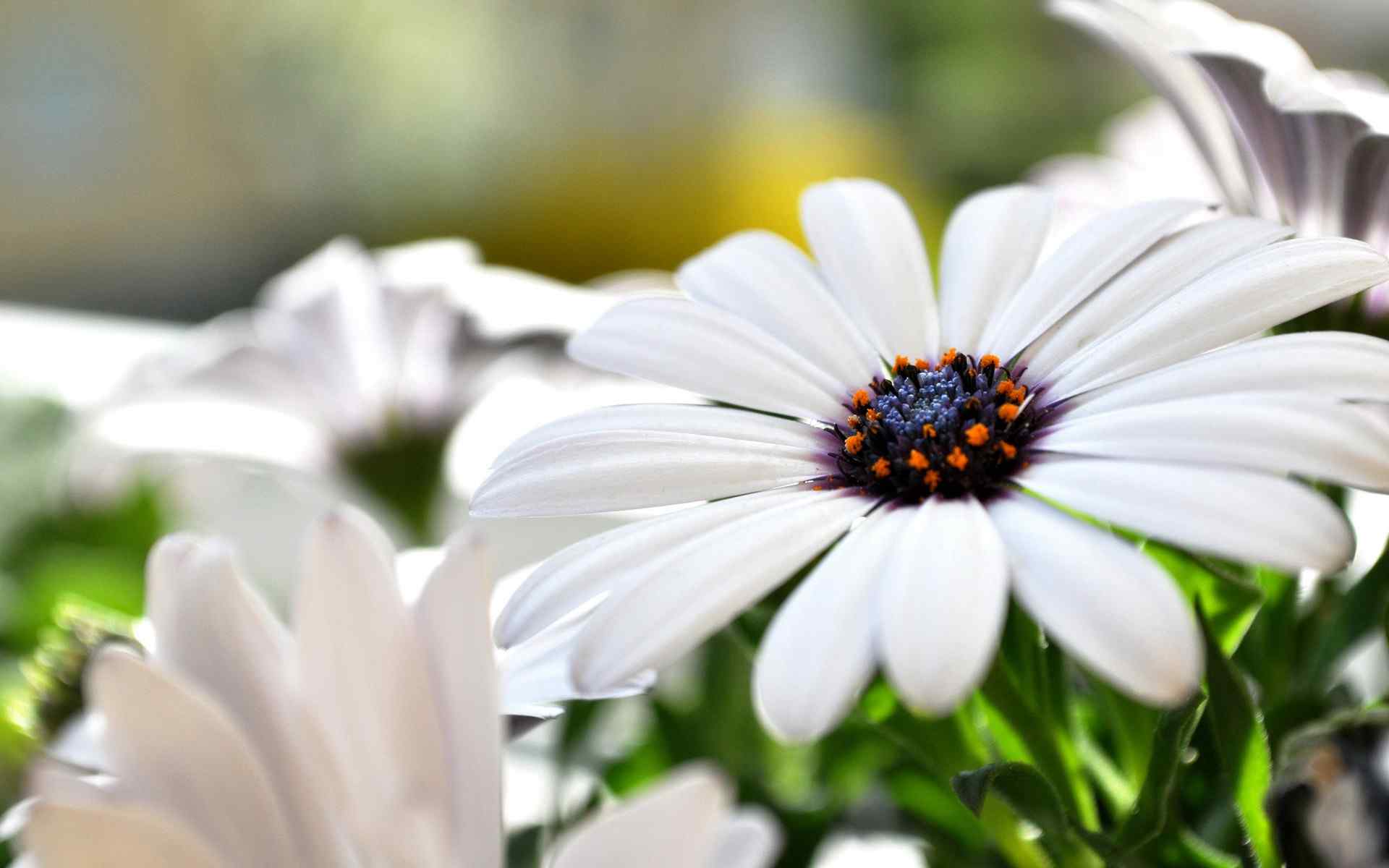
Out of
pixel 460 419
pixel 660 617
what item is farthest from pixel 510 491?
pixel 460 419

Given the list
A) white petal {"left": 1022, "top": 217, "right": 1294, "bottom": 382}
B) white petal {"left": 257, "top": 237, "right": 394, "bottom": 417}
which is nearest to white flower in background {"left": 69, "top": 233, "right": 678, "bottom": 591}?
white petal {"left": 257, "top": 237, "right": 394, "bottom": 417}

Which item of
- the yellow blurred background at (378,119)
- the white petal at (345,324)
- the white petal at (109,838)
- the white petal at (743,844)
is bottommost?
the yellow blurred background at (378,119)

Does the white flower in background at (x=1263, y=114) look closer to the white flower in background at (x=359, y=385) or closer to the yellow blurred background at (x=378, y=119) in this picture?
the white flower in background at (x=359, y=385)

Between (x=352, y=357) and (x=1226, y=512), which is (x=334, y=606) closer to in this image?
(x=1226, y=512)

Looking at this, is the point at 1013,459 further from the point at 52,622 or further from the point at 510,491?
the point at 52,622

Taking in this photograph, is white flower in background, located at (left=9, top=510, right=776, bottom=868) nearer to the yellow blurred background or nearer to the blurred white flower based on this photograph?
the blurred white flower

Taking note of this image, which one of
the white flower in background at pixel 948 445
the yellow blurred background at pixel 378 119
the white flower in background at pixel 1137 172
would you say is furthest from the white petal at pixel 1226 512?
the yellow blurred background at pixel 378 119
